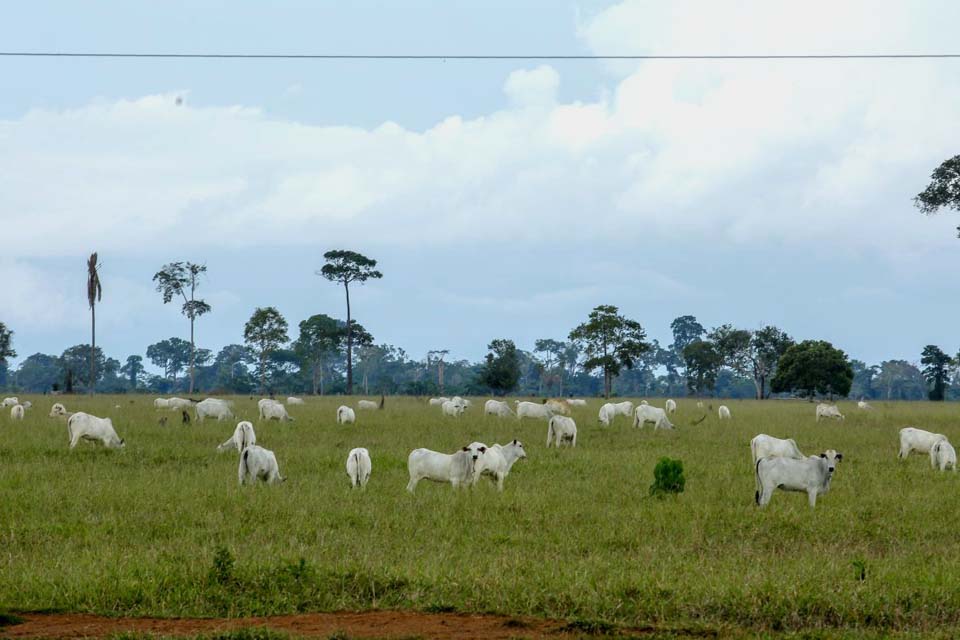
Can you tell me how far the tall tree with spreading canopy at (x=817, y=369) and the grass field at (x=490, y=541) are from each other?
54.0 m

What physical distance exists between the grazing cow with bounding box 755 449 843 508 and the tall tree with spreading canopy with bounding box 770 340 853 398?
204 feet

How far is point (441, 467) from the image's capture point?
58.6 feet

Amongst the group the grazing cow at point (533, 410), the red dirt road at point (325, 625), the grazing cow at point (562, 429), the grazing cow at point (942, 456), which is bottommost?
the red dirt road at point (325, 625)

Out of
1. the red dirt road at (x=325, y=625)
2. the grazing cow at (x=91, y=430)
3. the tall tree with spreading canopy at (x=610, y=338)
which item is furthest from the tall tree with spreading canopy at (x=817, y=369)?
the red dirt road at (x=325, y=625)

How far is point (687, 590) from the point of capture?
10109 mm

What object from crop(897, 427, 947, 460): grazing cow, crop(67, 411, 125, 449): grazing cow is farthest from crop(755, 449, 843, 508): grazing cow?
crop(67, 411, 125, 449): grazing cow

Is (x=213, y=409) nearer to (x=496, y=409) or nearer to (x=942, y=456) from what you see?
(x=496, y=409)

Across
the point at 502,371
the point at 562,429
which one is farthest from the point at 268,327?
the point at 562,429

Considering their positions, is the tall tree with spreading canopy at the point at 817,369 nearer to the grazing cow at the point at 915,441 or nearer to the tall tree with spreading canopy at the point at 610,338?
the tall tree with spreading canopy at the point at 610,338

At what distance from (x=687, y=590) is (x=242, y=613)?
14.0ft

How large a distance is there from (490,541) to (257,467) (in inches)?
250

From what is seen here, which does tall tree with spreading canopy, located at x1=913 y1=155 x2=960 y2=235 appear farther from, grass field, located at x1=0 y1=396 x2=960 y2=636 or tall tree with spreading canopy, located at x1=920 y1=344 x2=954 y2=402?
tall tree with spreading canopy, located at x1=920 y1=344 x2=954 y2=402

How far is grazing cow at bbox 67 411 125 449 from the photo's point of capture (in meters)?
23.5

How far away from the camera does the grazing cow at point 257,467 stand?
58.7 feet
